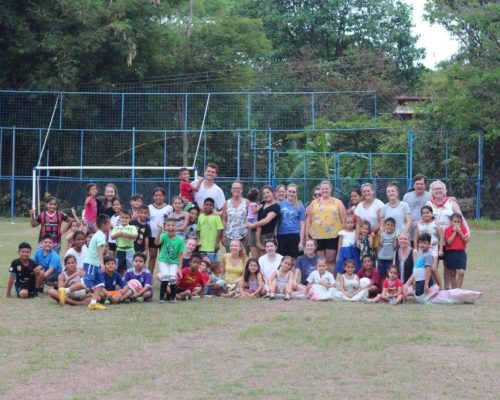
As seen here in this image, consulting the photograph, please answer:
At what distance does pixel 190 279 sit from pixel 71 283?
1671 millimetres

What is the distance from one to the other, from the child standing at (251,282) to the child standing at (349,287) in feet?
3.62

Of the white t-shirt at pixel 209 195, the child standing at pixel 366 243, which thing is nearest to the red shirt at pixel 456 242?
the child standing at pixel 366 243

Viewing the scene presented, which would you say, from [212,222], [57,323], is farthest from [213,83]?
[57,323]

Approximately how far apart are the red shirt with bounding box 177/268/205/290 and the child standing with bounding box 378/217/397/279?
8.31 feet

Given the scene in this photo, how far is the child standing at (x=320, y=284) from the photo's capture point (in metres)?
13.6

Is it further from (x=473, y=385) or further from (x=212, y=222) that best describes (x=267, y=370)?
(x=212, y=222)

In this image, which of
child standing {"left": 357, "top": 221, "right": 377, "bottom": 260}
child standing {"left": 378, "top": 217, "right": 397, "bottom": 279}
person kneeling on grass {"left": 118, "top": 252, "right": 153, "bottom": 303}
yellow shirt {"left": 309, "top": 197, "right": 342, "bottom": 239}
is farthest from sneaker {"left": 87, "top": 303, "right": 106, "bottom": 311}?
child standing {"left": 378, "top": 217, "right": 397, "bottom": 279}

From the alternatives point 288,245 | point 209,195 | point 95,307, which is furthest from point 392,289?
point 95,307

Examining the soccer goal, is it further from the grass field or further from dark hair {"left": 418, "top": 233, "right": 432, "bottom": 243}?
dark hair {"left": 418, "top": 233, "right": 432, "bottom": 243}

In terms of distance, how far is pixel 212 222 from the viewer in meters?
14.6

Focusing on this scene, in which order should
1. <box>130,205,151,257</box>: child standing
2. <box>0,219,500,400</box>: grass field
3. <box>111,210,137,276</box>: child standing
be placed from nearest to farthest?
<box>0,219,500,400</box>: grass field
<box>111,210,137,276</box>: child standing
<box>130,205,151,257</box>: child standing

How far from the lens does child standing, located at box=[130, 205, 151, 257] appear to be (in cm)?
1457

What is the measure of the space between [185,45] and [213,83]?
2.49 metres

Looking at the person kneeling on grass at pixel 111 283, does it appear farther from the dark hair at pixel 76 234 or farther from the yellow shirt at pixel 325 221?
the yellow shirt at pixel 325 221
